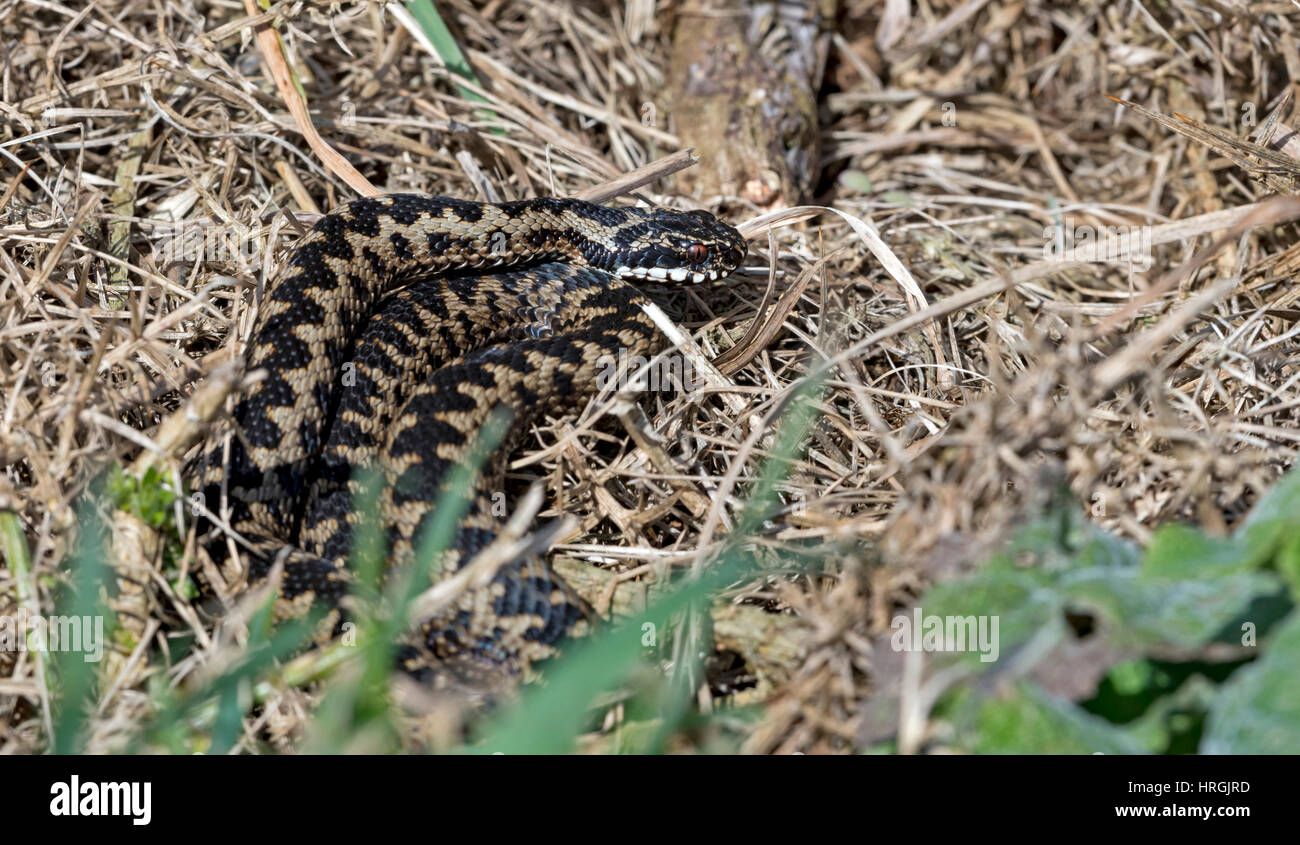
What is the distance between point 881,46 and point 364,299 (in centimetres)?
485

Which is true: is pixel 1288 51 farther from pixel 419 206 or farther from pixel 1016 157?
pixel 419 206

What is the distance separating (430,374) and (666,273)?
1459mm

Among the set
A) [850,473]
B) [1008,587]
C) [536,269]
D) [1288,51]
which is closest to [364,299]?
[536,269]

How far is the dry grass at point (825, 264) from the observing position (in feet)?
10.7

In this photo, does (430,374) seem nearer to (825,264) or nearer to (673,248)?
(673,248)

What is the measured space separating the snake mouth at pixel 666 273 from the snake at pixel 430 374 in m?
0.01

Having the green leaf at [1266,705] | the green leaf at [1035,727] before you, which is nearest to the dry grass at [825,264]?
the green leaf at [1035,727]

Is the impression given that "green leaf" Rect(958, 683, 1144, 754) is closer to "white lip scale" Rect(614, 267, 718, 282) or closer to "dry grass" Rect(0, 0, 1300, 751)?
"dry grass" Rect(0, 0, 1300, 751)

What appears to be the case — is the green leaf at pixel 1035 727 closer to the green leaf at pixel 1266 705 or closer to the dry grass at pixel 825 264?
the green leaf at pixel 1266 705

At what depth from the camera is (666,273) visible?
575 cm

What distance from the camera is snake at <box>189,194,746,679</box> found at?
13.2 feet

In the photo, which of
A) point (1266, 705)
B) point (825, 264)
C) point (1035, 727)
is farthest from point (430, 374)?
point (1266, 705)

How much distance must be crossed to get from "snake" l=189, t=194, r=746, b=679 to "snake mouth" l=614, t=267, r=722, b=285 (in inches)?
0.4

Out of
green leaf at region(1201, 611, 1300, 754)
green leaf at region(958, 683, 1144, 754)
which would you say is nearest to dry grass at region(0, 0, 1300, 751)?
green leaf at region(958, 683, 1144, 754)
